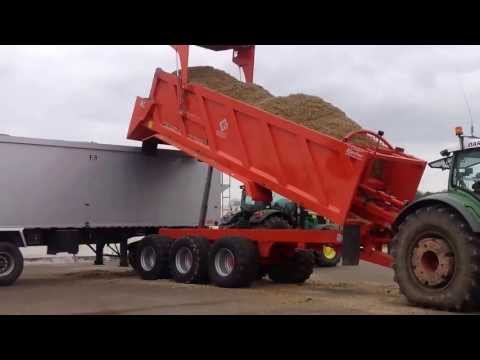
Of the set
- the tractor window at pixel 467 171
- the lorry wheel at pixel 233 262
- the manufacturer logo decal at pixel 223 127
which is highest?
the manufacturer logo decal at pixel 223 127

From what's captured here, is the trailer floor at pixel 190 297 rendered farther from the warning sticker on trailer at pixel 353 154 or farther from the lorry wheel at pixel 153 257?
the warning sticker on trailer at pixel 353 154

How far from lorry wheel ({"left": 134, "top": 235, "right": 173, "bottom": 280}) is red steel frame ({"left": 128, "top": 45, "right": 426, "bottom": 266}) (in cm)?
34

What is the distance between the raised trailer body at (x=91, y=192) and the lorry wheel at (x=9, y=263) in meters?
0.33

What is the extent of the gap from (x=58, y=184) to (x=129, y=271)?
3.30m

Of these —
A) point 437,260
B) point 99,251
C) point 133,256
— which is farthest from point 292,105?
point 99,251

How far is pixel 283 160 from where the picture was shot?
437 inches

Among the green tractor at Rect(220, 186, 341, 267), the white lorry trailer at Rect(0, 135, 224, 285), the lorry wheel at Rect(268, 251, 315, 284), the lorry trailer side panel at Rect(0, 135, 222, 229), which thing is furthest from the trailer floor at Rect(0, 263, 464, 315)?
the lorry trailer side panel at Rect(0, 135, 222, 229)

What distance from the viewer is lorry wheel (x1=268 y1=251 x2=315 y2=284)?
1242 centimetres

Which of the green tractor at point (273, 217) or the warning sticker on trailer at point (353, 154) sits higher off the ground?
the warning sticker on trailer at point (353, 154)

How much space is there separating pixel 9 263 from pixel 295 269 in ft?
18.3

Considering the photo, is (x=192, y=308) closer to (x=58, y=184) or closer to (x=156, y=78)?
(x=58, y=184)

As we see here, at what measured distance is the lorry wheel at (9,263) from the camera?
11922 millimetres

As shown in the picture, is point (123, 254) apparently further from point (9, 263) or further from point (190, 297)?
point (190, 297)

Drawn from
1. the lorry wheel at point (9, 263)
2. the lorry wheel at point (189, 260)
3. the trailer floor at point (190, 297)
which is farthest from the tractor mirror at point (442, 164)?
the lorry wheel at point (9, 263)
